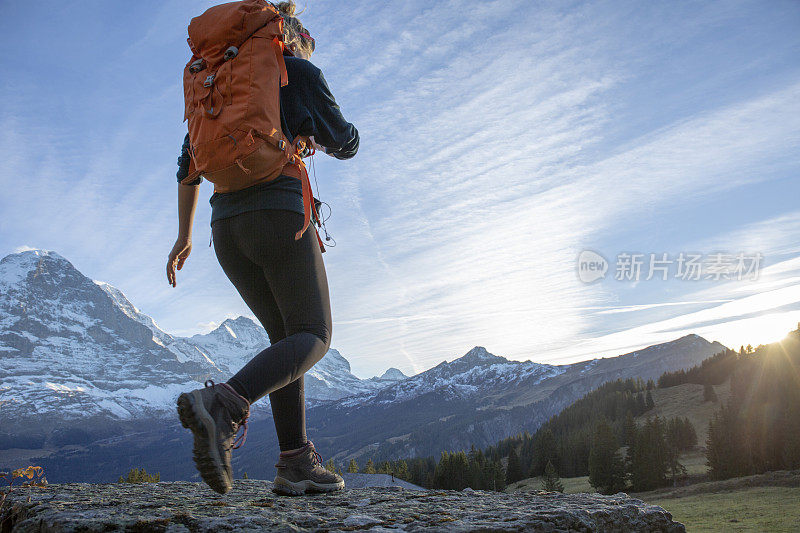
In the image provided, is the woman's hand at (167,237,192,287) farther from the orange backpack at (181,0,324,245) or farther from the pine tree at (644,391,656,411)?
the pine tree at (644,391,656,411)

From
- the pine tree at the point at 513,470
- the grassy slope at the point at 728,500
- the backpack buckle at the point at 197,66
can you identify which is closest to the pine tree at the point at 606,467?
the grassy slope at the point at 728,500

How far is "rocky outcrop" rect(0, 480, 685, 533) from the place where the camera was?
225 cm

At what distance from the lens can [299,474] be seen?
11.3ft

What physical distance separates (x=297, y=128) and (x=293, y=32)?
0.74 m

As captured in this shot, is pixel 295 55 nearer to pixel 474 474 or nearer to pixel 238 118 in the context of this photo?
pixel 238 118

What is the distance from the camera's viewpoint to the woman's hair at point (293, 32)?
332 centimetres

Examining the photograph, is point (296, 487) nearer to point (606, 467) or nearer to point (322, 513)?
point (322, 513)

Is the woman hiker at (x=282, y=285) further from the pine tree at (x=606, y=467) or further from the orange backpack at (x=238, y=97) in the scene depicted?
the pine tree at (x=606, y=467)

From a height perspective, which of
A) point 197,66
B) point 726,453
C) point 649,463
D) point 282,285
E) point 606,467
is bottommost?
point 606,467

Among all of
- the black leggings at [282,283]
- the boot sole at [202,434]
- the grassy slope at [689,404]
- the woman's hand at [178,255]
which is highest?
the woman's hand at [178,255]

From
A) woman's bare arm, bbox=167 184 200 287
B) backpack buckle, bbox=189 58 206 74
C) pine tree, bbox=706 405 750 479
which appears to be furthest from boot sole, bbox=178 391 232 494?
pine tree, bbox=706 405 750 479

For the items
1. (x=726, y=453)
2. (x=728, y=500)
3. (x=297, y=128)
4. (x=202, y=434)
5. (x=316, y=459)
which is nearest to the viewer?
(x=202, y=434)

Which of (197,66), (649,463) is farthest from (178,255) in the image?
(649,463)

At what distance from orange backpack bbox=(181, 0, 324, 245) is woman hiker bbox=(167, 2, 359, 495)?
129mm
